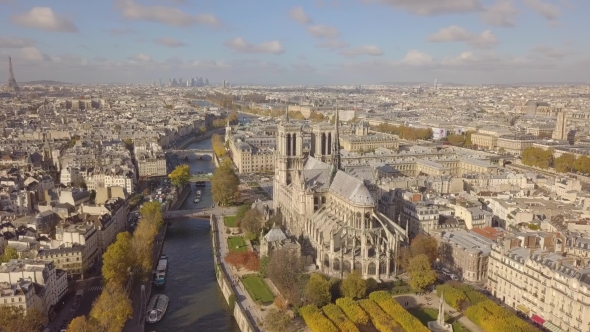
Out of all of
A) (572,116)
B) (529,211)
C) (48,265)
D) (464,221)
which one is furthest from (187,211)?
(572,116)

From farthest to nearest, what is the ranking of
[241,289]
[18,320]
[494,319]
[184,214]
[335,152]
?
1. [184,214]
2. [335,152]
3. [241,289]
4. [494,319]
5. [18,320]

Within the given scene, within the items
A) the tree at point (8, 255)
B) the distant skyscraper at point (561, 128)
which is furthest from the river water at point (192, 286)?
the distant skyscraper at point (561, 128)

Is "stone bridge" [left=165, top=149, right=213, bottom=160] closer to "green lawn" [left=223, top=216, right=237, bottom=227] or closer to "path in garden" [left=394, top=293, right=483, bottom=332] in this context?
"green lawn" [left=223, top=216, right=237, bottom=227]

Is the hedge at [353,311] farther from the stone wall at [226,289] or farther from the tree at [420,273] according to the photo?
A: the stone wall at [226,289]

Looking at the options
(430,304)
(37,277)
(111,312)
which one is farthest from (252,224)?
(37,277)

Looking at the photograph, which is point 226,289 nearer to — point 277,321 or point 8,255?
point 277,321

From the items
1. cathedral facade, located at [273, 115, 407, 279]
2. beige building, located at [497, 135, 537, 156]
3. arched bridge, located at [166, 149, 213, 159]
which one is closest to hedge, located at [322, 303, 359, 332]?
cathedral facade, located at [273, 115, 407, 279]
